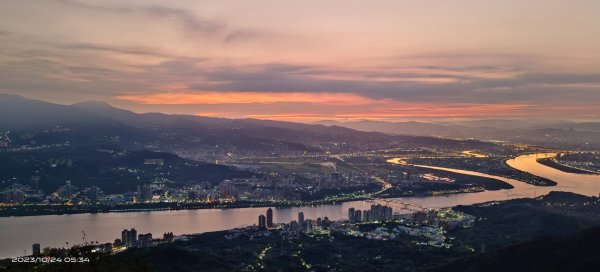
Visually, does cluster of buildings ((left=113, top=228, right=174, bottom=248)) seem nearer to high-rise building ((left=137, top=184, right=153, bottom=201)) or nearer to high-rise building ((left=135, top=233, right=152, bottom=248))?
high-rise building ((left=135, top=233, right=152, bottom=248))

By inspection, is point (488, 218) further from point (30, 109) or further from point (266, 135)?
point (30, 109)

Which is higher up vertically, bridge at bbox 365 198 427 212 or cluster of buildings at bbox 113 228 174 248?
cluster of buildings at bbox 113 228 174 248

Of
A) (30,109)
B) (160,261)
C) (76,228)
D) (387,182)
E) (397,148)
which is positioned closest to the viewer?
(160,261)

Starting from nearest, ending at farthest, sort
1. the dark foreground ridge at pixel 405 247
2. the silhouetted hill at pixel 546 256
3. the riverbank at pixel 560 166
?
the silhouetted hill at pixel 546 256, the dark foreground ridge at pixel 405 247, the riverbank at pixel 560 166

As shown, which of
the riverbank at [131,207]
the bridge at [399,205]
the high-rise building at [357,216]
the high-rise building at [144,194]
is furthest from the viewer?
the high-rise building at [144,194]

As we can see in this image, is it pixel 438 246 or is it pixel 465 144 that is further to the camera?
pixel 465 144

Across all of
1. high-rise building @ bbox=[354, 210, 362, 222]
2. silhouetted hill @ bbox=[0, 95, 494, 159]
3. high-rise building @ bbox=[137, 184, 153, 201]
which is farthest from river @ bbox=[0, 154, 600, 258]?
silhouetted hill @ bbox=[0, 95, 494, 159]

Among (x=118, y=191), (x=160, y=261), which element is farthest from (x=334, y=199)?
(x=160, y=261)

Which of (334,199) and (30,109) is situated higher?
(30,109)

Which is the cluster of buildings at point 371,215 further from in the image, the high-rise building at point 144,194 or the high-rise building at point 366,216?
the high-rise building at point 144,194

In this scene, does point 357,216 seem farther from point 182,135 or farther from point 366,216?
point 182,135

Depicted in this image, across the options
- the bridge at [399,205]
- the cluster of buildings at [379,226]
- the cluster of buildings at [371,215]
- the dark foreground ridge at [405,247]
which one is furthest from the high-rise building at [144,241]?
the bridge at [399,205]
